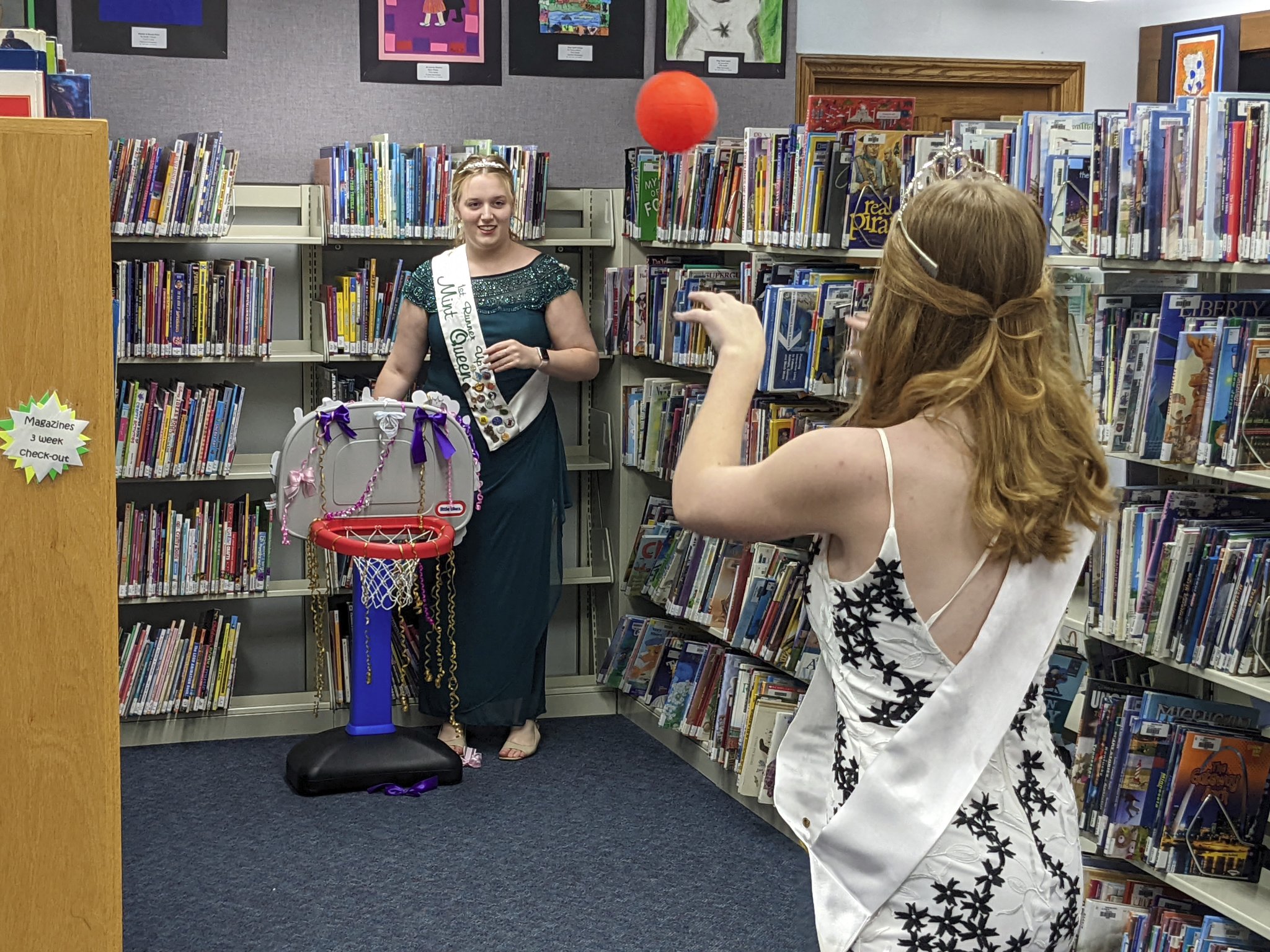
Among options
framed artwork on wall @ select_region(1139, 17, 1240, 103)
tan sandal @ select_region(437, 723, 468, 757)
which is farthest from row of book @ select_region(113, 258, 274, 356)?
framed artwork on wall @ select_region(1139, 17, 1240, 103)

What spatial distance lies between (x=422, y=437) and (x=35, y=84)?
182 centimetres

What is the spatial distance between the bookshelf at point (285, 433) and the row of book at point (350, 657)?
7 centimetres

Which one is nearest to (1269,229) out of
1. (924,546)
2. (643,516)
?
(924,546)

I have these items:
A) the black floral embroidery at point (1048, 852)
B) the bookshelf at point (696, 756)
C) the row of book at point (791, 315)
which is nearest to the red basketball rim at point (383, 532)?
the row of book at point (791, 315)

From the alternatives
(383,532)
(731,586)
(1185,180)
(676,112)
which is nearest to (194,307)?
(383,532)

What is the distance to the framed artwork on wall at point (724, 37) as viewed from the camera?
502 centimetres

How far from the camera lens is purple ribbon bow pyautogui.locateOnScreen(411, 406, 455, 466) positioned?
3908 millimetres

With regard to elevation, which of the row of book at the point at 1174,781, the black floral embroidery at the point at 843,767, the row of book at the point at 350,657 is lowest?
the row of book at the point at 350,657

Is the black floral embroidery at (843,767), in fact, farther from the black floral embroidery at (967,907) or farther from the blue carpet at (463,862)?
the blue carpet at (463,862)

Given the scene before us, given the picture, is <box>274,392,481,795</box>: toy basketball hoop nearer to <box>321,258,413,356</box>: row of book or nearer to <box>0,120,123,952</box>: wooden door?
<box>321,258,413,356</box>: row of book

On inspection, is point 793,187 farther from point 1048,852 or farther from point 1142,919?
point 1048,852

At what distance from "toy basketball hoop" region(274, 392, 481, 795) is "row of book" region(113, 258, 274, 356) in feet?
2.01

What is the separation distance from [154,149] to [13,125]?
2.22m

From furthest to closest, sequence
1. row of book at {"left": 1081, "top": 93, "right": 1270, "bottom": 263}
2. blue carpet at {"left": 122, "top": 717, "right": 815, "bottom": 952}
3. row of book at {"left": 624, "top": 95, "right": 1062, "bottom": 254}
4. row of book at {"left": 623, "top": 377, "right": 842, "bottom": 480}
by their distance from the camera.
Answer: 1. row of book at {"left": 623, "top": 377, "right": 842, "bottom": 480}
2. blue carpet at {"left": 122, "top": 717, "right": 815, "bottom": 952}
3. row of book at {"left": 624, "top": 95, "right": 1062, "bottom": 254}
4. row of book at {"left": 1081, "top": 93, "right": 1270, "bottom": 263}
